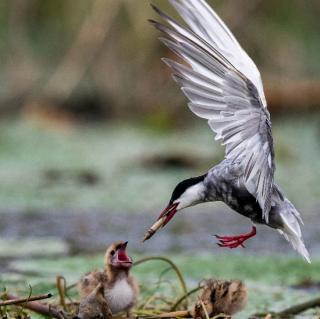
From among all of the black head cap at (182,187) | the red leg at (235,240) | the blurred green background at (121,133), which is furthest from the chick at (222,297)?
the blurred green background at (121,133)

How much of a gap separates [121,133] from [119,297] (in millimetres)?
4965

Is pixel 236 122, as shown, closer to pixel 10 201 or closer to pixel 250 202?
pixel 250 202

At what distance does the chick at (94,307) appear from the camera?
3.53 m

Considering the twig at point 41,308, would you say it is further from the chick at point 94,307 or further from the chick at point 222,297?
the chick at point 222,297

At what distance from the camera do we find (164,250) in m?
5.58

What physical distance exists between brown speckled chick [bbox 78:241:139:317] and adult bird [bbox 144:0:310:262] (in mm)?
139

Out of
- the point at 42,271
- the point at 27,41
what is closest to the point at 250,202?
the point at 42,271

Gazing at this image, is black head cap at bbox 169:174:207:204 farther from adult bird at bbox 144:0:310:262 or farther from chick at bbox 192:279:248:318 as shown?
chick at bbox 192:279:248:318

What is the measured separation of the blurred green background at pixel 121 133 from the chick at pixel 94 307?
1.26m

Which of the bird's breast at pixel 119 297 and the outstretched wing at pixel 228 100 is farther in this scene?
the bird's breast at pixel 119 297

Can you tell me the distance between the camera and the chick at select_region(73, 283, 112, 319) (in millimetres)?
3525

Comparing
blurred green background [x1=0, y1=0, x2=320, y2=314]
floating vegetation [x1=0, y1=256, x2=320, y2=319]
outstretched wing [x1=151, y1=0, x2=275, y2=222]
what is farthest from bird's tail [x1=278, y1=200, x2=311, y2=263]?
blurred green background [x1=0, y1=0, x2=320, y2=314]

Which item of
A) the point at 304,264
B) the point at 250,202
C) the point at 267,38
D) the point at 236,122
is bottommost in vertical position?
the point at 304,264

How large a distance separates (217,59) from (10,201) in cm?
328
